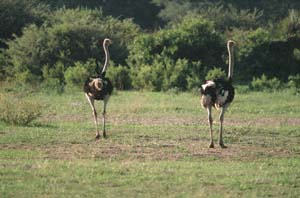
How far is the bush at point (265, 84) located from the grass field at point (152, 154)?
5.06m

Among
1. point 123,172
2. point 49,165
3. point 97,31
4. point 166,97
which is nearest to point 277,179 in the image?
point 123,172

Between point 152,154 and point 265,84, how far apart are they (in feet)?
45.3

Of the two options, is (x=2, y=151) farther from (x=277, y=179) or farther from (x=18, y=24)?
(x=18, y=24)

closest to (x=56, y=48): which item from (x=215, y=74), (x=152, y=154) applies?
(x=215, y=74)

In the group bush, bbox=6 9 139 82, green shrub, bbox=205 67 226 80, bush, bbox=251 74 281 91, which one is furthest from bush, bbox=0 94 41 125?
bush, bbox=251 74 281 91

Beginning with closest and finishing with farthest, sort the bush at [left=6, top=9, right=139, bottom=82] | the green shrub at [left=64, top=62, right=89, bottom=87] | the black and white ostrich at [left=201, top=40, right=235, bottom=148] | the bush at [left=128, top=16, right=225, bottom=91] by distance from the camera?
1. the black and white ostrich at [left=201, top=40, right=235, bottom=148]
2. the green shrub at [left=64, top=62, right=89, bottom=87]
3. the bush at [left=128, top=16, right=225, bottom=91]
4. the bush at [left=6, top=9, right=139, bottom=82]

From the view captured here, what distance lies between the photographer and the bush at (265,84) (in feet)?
84.5

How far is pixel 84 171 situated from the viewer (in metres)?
11.1

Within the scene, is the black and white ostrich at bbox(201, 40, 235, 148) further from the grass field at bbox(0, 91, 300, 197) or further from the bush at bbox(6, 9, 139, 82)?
the bush at bbox(6, 9, 139, 82)

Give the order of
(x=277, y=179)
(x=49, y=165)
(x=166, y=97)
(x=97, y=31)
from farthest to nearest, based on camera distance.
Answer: (x=97, y=31) → (x=166, y=97) → (x=49, y=165) → (x=277, y=179)

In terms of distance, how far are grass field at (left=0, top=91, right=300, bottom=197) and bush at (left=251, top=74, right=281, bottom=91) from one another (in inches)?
199

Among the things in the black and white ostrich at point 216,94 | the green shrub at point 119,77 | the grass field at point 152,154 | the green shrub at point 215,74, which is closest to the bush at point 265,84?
the green shrub at point 215,74

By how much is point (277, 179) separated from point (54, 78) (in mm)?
17363

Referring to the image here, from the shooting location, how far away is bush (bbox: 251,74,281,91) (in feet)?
84.5
